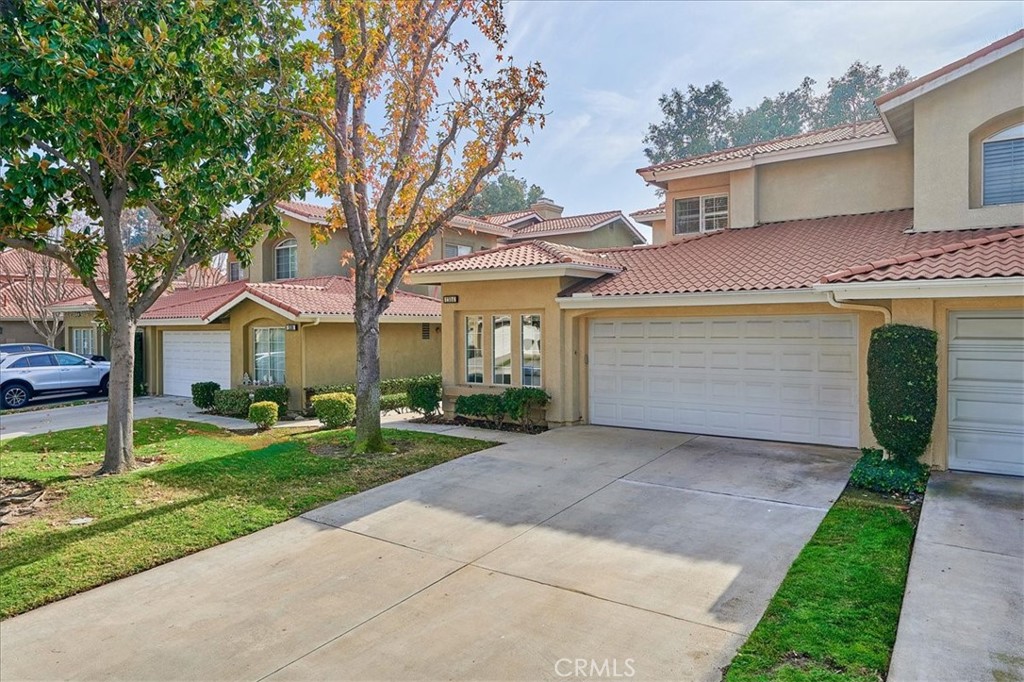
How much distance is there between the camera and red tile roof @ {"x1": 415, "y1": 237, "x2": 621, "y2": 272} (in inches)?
508

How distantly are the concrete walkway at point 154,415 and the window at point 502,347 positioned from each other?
1.41m

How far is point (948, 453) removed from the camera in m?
8.81

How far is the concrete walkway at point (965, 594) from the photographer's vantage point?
4.02m

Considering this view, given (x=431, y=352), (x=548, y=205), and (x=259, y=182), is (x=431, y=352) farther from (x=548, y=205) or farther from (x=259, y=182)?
(x=548, y=205)

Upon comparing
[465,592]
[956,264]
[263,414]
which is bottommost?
[465,592]

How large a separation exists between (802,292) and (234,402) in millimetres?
13902

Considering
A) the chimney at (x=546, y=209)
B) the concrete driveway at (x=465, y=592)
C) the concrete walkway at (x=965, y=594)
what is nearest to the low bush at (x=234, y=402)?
the concrete driveway at (x=465, y=592)

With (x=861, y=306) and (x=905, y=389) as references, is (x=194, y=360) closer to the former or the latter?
(x=861, y=306)

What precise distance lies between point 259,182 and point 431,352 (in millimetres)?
9917

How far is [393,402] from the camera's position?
16219 millimetres

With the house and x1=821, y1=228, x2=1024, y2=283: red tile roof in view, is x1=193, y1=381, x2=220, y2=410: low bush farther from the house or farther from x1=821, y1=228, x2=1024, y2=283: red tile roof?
x1=821, y1=228, x2=1024, y2=283: red tile roof

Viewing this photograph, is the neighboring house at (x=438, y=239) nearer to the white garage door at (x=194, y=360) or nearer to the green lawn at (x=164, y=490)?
the white garage door at (x=194, y=360)

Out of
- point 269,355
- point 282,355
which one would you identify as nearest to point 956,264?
point 282,355

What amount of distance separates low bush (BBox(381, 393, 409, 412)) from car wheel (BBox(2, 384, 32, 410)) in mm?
12303
